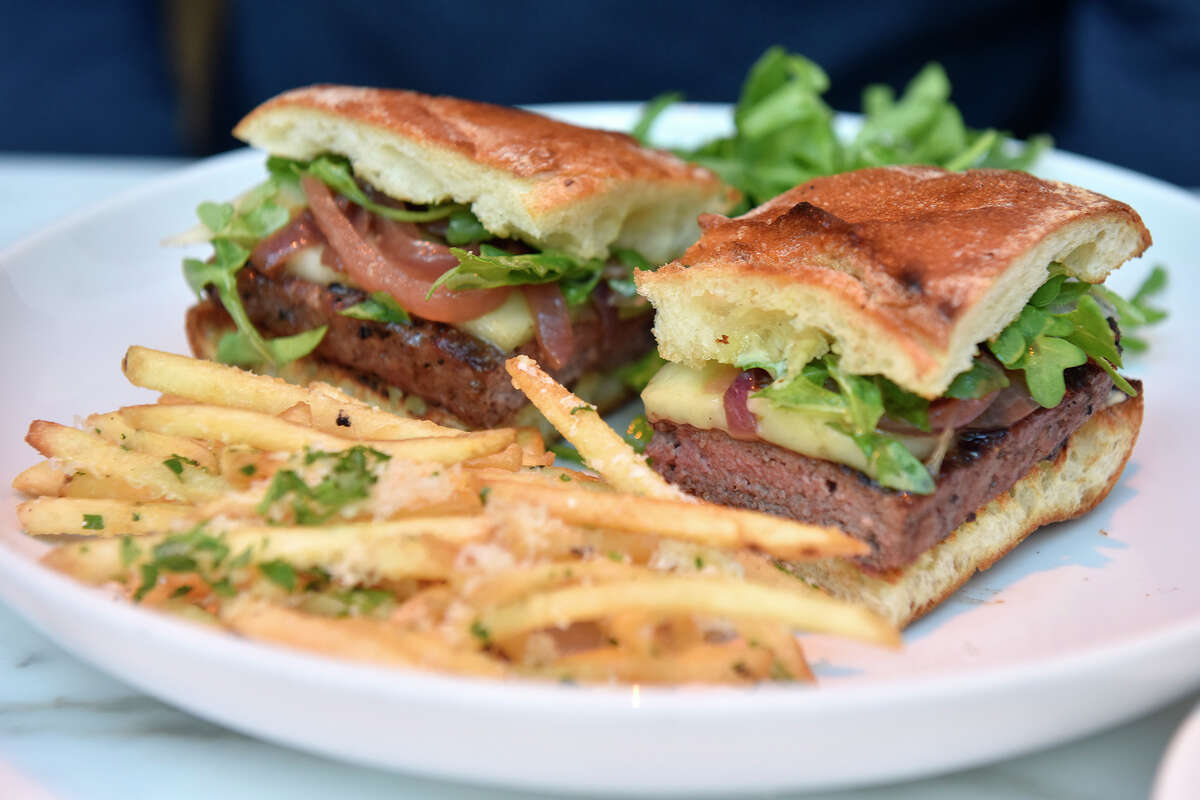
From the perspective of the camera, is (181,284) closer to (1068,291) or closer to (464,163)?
(464,163)

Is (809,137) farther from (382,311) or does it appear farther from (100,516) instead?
(100,516)

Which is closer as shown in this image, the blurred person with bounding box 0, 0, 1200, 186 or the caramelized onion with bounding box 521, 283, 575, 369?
the caramelized onion with bounding box 521, 283, 575, 369

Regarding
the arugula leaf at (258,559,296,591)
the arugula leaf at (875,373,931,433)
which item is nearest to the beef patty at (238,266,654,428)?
the arugula leaf at (875,373,931,433)

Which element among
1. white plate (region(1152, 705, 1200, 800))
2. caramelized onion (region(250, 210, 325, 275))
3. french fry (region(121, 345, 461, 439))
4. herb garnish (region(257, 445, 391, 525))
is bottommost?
caramelized onion (region(250, 210, 325, 275))

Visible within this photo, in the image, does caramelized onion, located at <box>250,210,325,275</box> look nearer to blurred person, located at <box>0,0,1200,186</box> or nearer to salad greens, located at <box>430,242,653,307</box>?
salad greens, located at <box>430,242,653,307</box>

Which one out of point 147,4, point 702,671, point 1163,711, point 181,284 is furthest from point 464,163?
point 147,4

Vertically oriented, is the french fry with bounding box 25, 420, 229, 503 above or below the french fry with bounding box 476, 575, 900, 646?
below
